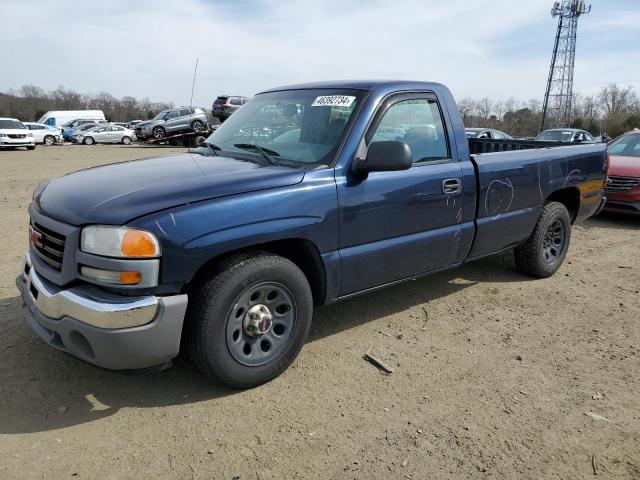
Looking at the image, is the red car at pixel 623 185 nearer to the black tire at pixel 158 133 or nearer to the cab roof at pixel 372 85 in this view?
the cab roof at pixel 372 85

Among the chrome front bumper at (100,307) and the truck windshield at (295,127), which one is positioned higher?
the truck windshield at (295,127)

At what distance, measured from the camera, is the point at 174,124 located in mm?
27781

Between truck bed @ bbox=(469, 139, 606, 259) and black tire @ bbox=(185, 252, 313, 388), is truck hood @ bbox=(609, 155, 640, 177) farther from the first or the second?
black tire @ bbox=(185, 252, 313, 388)

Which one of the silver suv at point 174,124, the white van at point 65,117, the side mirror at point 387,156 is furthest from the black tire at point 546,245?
the white van at point 65,117

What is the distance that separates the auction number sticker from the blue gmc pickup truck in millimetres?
12

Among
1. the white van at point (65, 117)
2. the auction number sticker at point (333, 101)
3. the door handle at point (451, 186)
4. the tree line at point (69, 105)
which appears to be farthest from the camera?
the tree line at point (69, 105)

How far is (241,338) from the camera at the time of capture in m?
3.01

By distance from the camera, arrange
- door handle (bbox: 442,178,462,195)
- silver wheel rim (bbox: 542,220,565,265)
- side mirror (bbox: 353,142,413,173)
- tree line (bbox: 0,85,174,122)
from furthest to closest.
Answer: tree line (bbox: 0,85,174,122)
silver wheel rim (bbox: 542,220,565,265)
door handle (bbox: 442,178,462,195)
side mirror (bbox: 353,142,413,173)

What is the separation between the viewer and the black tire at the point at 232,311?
2.76 meters

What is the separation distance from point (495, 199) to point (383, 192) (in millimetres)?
1371

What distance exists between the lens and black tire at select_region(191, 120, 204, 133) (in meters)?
26.9

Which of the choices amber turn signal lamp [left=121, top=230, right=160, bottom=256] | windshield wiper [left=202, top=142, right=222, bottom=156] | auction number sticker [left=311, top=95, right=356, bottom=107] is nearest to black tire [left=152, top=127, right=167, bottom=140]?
windshield wiper [left=202, top=142, right=222, bottom=156]

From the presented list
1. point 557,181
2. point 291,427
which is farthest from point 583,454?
point 557,181

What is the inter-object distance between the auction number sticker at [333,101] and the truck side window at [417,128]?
0.89 ft
